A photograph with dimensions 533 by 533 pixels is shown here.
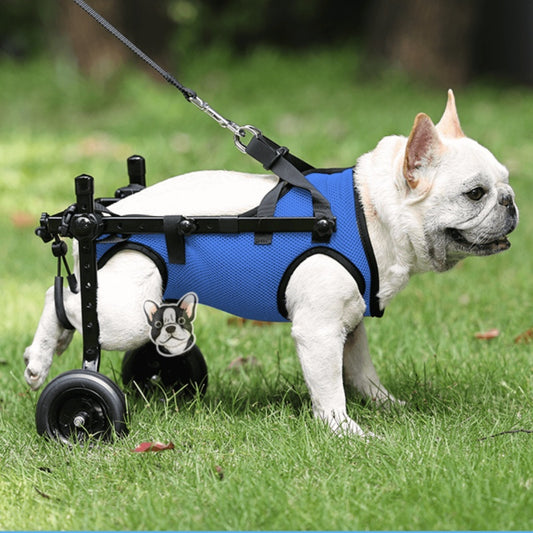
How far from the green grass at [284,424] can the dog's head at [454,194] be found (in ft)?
2.04

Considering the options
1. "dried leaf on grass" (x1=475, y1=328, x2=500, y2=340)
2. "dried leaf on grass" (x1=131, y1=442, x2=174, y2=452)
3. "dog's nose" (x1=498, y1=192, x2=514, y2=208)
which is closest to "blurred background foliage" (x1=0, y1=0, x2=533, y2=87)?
"dried leaf on grass" (x1=475, y1=328, x2=500, y2=340)

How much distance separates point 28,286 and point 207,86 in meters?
6.35

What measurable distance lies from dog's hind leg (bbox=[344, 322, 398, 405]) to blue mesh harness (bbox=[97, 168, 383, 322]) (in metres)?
0.30

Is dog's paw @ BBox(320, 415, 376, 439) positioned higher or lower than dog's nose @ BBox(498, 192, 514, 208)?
lower

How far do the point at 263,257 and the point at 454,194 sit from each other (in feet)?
2.08

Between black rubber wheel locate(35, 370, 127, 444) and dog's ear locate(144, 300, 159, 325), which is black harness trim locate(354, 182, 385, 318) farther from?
black rubber wheel locate(35, 370, 127, 444)

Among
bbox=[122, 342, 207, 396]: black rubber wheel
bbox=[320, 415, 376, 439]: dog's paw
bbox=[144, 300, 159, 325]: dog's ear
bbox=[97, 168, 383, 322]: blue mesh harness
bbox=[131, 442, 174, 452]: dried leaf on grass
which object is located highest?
bbox=[97, 168, 383, 322]: blue mesh harness

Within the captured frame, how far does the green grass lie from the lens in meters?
2.31

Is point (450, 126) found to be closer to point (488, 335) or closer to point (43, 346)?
point (488, 335)

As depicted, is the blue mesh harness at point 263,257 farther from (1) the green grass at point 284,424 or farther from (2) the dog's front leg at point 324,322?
(1) the green grass at point 284,424

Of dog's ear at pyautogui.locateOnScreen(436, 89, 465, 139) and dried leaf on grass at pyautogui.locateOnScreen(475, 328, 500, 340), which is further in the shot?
dried leaf on grass at pyautogui.locateOnScreen(475, 328, 500, 340)

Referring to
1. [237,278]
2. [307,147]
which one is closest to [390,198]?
[237,278]

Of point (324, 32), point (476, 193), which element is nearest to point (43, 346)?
point (476, 193)

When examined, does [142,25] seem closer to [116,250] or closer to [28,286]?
[28,286]
